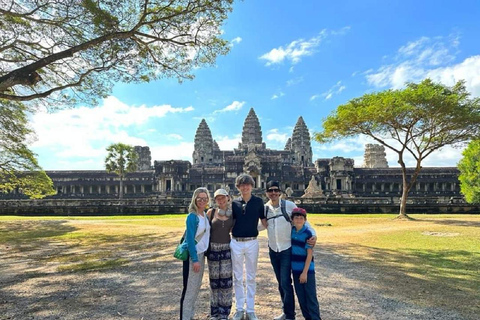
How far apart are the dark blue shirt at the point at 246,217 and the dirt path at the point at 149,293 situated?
1.29 metres

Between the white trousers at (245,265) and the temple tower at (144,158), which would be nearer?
the white trousers at (245,265)

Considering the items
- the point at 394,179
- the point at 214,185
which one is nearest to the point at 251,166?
the point at 214,185

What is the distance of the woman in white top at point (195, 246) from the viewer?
13.5ft

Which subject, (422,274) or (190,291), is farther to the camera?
(422,274)

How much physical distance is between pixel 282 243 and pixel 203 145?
68.0 meters

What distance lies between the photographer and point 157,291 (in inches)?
218

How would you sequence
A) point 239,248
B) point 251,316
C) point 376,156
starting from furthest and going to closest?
point 376,156 < point 239,248 < point 251,316

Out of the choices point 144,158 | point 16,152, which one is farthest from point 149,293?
point 144,158

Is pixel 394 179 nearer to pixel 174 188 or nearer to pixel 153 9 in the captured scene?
pixel 174 188

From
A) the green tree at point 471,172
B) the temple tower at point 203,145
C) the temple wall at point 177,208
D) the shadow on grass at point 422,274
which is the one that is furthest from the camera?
the temple tower at point 203,145

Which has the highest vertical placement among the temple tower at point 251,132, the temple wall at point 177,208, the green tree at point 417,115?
the temple tower at point 251,132

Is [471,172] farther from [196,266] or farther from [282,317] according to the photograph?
[196,266]

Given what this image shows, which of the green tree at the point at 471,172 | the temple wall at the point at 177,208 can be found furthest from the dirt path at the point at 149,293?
the green tree at the point at 471,172

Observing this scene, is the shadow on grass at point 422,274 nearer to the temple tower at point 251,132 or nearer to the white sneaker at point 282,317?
the white sneaker at point 282,317
